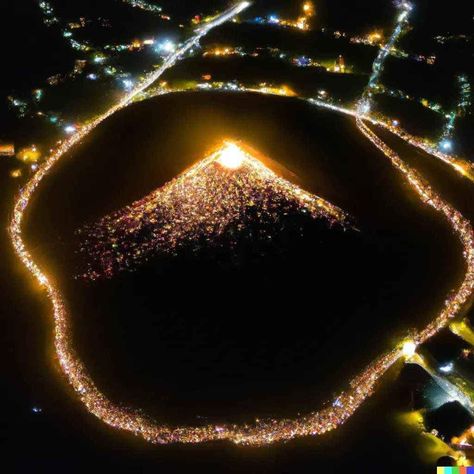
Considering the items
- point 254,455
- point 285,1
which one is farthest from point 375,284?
point 285,1

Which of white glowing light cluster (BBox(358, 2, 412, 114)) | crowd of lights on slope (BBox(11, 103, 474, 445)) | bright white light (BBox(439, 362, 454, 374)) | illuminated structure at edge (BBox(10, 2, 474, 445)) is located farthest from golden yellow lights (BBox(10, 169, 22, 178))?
bright white light (BBox(439, 362, 454, 374))

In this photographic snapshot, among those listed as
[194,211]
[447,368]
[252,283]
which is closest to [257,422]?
[252,283]

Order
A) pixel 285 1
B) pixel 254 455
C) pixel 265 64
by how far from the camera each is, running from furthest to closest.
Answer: pixel 285 1 → pixel 265 64 → pixel 254 455

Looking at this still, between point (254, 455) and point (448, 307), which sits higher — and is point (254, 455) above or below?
below

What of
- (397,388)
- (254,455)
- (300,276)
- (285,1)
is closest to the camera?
(254,455)

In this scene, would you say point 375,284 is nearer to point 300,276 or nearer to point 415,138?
point 300,276

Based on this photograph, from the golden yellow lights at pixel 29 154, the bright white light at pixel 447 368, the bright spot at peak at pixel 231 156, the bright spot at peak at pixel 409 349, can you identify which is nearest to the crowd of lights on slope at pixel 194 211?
the bright spot at peak at pixel 231 156

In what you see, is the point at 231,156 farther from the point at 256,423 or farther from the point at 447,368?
the point at 447,368
